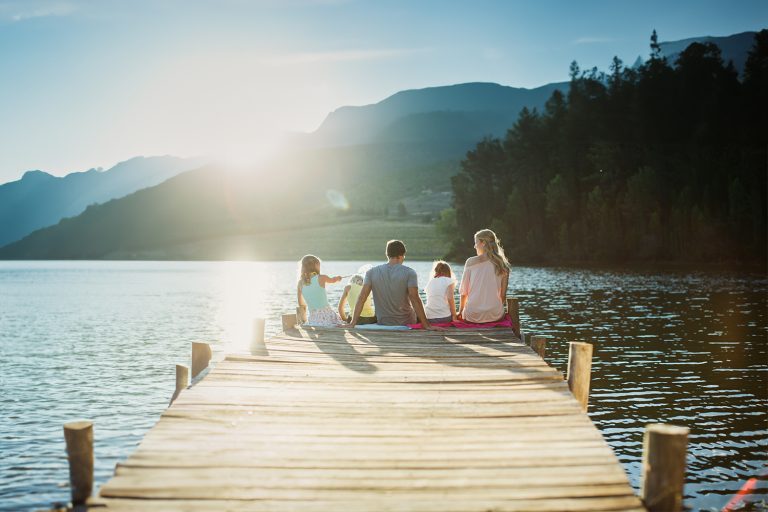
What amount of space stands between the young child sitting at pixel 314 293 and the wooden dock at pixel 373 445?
14.6 feet

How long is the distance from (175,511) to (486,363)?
621cm

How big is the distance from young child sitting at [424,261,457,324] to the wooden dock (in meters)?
3.96

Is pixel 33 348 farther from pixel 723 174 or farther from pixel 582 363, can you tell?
pixel 723 174

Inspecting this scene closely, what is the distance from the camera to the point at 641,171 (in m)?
96.2

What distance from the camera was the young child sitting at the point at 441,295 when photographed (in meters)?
14.2

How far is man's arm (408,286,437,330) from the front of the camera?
43.9ft

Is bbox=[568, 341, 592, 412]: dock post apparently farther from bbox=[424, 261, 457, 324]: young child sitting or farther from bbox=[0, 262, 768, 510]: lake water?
bbox=[424, 261, 457, 324]: young child sitting

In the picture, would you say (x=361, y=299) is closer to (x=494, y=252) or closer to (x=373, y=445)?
(x=494, y=252)

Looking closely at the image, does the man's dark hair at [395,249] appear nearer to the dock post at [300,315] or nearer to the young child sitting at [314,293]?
the young child sitting at [314,293]

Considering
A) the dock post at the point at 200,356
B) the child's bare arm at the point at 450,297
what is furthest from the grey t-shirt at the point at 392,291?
the dock post at the point at 200,356

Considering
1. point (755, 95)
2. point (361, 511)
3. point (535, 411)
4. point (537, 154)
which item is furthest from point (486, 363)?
point (537, 154)

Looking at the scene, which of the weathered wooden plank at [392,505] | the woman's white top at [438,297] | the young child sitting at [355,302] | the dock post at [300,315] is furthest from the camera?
the dock post at [300,315]

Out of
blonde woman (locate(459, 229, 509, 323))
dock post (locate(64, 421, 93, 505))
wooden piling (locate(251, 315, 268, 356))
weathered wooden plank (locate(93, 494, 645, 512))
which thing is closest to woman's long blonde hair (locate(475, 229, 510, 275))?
blonde woman (locate(459, 229, 509, 323))

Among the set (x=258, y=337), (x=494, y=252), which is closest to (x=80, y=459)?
(x=258, y=337)
